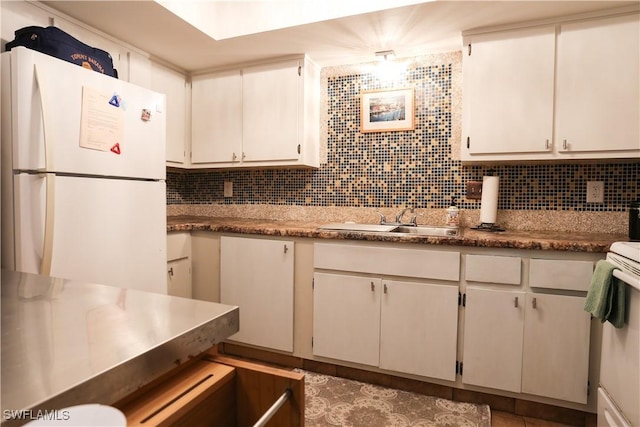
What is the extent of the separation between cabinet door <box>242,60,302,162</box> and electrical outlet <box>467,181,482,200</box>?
1.20 meters

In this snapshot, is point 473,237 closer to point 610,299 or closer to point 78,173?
point 610,299

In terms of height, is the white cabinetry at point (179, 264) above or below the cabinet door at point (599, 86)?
below

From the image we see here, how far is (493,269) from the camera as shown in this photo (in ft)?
5.98

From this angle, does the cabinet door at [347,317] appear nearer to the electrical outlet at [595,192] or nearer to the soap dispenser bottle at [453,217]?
the soap dispenser bottle at [453,217]

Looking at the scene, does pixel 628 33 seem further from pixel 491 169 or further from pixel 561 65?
pixel 491 169

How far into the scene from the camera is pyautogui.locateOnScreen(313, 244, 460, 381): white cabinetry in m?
1.93

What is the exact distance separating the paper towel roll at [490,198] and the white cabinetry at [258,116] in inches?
47.0

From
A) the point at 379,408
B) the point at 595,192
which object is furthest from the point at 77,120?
the point at 595,192

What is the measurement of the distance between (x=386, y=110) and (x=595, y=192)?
138 cm

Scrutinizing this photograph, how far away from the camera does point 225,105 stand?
9.24 ft

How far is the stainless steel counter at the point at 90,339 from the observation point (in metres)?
0.39

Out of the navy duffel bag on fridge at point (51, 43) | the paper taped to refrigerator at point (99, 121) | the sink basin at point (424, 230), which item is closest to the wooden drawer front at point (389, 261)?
the sink basin at point (424, 230)

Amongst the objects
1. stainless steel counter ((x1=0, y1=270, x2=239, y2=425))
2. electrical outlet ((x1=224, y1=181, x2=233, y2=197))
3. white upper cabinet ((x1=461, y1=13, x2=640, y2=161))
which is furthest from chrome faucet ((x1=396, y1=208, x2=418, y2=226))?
stainless steel counter ((x1=0, y1=270, x2=239, y2=425))

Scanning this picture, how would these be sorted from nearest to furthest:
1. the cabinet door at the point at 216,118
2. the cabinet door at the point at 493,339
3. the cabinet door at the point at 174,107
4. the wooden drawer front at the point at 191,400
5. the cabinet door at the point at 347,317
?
the wooden drawer front at the point at 191,400 → the cabinet door at the point at 493,339 → the cabinet door at the point at 347,317 → the cabinet door at the point at 174,107 → the cabinet door at the point at 216,118
